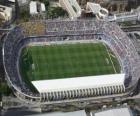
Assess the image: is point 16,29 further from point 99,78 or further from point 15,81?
point 99,78

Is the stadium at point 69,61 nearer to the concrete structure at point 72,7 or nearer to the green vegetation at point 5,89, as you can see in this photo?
the green vegetation at point 5,89

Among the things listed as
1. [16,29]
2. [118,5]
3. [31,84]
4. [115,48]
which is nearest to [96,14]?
[118,5]

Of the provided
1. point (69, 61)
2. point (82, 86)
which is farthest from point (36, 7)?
point (82, 86)

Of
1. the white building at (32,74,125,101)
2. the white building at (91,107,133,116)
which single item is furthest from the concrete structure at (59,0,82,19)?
the white building at (91,107,133,116)

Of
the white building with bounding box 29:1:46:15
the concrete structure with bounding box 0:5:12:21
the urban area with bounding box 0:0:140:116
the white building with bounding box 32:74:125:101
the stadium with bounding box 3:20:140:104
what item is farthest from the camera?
the white building with bounding box 29:1:46:15

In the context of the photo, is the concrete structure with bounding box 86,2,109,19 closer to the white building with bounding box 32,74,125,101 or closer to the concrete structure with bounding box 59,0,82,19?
the concrete structure with bounding box 59,0,82,19

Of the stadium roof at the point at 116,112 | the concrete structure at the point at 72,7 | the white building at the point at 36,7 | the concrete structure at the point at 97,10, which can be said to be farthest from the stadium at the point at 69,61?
the white building at the point at 36,7

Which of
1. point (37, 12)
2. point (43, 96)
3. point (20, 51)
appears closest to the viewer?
point (43, 96)
